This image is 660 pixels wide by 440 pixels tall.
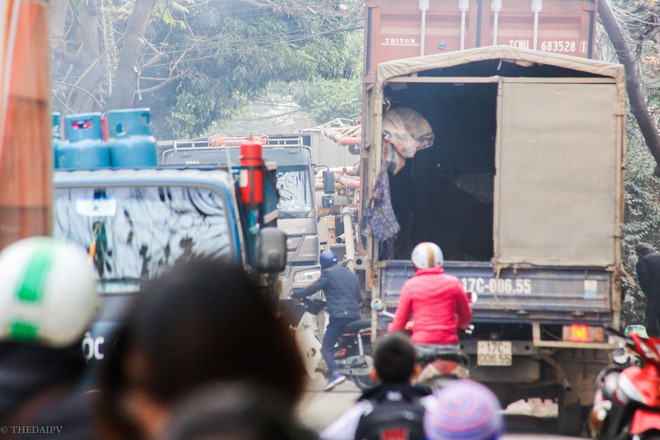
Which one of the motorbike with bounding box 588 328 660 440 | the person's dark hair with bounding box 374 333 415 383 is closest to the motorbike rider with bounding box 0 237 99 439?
the person's dark hair with bounding box 374 333 415 383

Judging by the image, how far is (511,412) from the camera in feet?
36.5

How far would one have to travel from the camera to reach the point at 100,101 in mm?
21891

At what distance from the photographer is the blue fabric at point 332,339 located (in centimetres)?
1212

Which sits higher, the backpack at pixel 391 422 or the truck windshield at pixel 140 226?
the truck windshield at pixel 140 226

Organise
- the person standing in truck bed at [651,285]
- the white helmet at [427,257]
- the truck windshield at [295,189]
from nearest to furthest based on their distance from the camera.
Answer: the white helmet at [427,257], the person standing in truck bed at [651,285], the truck windshield at [295,189]

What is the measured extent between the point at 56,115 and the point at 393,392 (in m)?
4.30

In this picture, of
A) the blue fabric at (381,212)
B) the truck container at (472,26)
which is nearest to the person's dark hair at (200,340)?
the blue fabric at (381,212)

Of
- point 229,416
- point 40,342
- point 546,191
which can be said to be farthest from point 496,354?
point 229,416

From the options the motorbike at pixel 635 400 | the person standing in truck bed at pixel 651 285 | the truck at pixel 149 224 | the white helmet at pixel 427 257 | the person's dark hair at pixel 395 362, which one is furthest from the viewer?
the person standing in truck bed at pixel 651 285

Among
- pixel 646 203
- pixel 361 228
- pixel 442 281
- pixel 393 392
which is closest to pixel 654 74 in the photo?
pixel 646 203

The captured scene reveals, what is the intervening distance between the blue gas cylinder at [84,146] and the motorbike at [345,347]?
164 inches

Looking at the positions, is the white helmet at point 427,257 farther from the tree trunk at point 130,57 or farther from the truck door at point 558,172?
the tree trunk at point 130,57

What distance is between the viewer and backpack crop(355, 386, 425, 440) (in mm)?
4305

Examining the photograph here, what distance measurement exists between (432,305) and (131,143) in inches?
94.9
